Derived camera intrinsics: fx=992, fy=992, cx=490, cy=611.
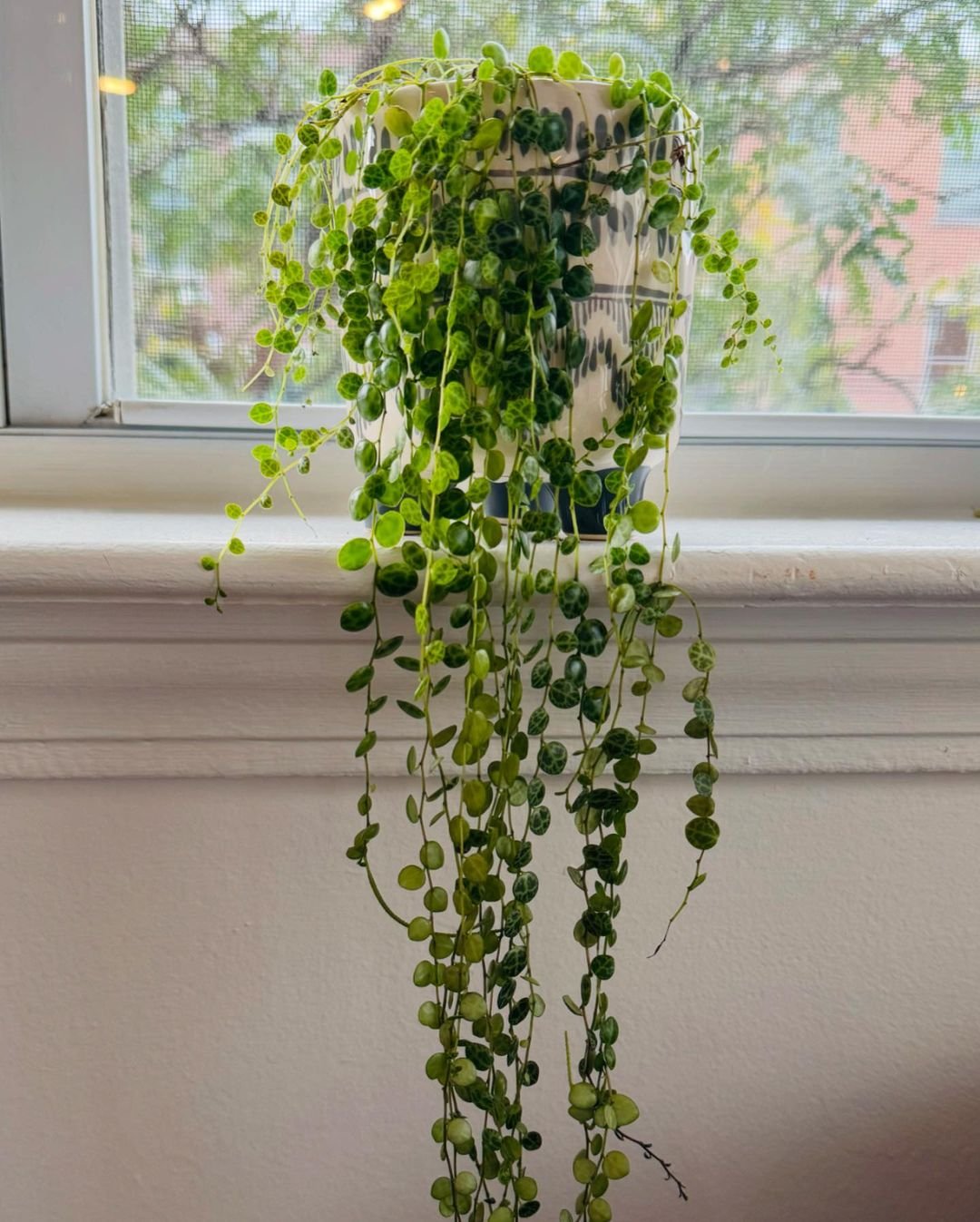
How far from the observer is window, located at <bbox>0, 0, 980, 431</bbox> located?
2.34ft

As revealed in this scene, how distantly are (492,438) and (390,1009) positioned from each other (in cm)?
39

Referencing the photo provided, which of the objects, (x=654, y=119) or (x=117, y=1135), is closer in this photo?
(x=654, y=119)

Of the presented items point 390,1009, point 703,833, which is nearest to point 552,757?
point 703,833

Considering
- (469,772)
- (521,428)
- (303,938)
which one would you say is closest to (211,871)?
(303,938)

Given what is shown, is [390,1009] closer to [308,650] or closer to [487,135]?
[308,650]

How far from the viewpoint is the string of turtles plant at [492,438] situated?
1.57ft

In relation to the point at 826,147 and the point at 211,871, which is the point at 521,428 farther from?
the point at 826,147

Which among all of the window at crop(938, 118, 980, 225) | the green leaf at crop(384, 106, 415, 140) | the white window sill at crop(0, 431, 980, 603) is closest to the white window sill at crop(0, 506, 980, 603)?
the white window sill at crop(0, 431, 980, 603)

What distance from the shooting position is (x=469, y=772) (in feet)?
1.97

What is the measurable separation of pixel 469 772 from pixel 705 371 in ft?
1.31

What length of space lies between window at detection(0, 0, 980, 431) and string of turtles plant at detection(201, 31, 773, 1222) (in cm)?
21

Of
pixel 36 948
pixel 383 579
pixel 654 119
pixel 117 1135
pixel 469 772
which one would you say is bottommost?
pixel 117 1135

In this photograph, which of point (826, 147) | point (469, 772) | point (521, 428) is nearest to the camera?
point (521, 428)

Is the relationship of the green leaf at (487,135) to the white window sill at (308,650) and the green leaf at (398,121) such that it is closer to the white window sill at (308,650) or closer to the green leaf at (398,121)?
the green leaf at (398,121)
